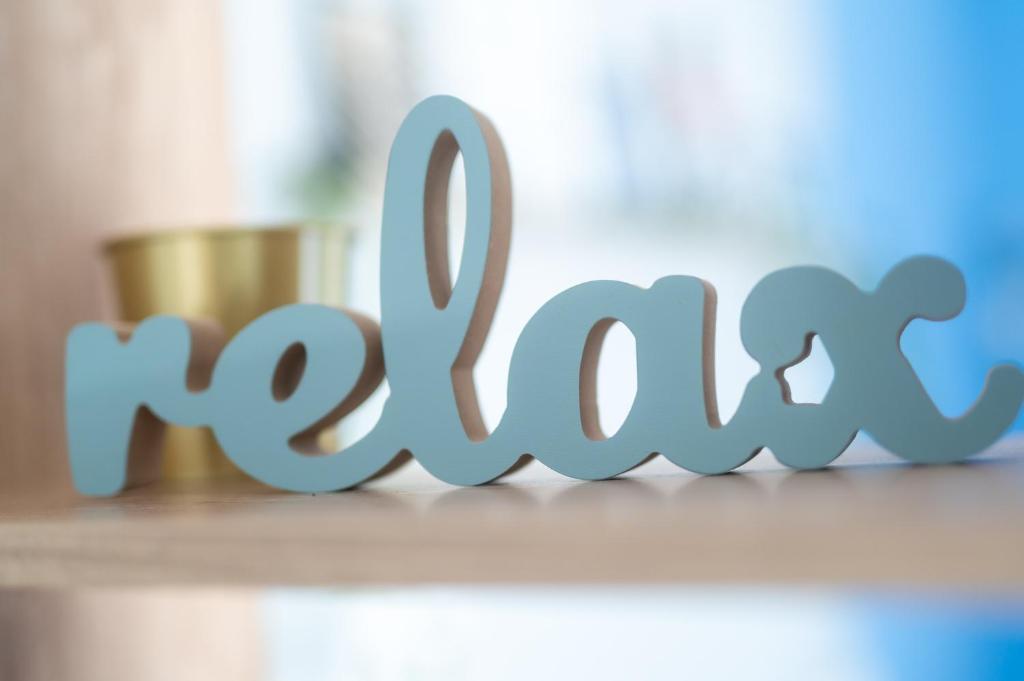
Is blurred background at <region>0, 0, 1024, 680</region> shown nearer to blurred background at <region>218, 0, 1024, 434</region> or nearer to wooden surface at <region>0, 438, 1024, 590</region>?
blurred background at <region>218, 0, 1024, 434</region>

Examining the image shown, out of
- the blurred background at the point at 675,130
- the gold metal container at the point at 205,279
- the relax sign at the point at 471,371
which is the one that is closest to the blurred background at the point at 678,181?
the blurred background at the point at 675,130

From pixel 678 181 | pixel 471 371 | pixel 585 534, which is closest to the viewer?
pixel 585 534

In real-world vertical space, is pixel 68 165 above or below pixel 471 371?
above

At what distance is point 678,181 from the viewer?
1.48m

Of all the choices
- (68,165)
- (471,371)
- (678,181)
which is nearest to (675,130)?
(678,181)

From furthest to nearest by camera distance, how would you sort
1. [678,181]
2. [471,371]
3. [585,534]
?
[678,181] → [471,371] → [585,534]

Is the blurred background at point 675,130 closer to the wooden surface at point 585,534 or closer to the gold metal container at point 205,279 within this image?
the gold metal container at point 205,279

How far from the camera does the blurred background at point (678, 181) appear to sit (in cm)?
137

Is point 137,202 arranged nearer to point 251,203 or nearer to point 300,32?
point 251,203

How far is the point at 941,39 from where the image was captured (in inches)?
57.9

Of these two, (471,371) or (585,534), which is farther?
(471,371)

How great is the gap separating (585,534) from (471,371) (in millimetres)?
207

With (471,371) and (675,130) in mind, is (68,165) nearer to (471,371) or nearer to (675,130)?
(471,371)

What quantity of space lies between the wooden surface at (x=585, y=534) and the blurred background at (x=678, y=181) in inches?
37.3
